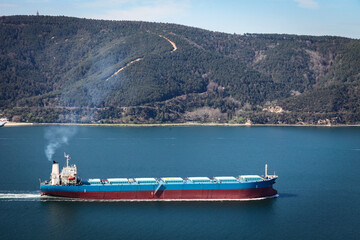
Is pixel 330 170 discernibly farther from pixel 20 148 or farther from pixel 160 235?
pixel 20 148

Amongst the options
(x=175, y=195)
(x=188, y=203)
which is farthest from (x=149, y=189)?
(x=188, y=203)

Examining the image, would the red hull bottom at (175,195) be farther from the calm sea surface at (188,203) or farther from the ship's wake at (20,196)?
the ship's wake at (20,196)

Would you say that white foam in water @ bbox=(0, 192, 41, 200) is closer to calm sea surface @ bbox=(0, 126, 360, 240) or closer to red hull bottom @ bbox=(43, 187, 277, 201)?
calm sea surface @ bbox=(0, 126, 360, 240)

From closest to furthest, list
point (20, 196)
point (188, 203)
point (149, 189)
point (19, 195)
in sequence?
1. point (188, 203)
2. point (149, 189)
3. point (20, 196)
4. point (19, 195)

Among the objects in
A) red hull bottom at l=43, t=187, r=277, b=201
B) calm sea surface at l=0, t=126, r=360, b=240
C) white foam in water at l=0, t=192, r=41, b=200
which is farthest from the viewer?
white foam in water at l=0, t=192, r=41, b=200

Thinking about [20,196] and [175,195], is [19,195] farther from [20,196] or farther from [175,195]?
[175,195]

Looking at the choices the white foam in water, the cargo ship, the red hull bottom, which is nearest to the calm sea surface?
the white foam in water
